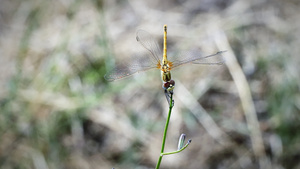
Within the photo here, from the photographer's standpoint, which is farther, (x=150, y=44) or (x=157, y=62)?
(x=150, y=44)

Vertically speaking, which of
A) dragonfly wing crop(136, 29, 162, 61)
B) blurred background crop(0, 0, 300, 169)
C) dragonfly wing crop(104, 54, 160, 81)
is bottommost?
dragonfly wing crop(104, 54, 160, 81)

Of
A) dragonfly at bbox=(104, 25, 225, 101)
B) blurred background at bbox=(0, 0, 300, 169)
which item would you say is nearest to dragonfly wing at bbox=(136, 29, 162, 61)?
dragonfly at bbox=(104, 25, 225, 101)

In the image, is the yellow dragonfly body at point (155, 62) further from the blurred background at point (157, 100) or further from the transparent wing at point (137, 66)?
the blurred background at point (157, 100)

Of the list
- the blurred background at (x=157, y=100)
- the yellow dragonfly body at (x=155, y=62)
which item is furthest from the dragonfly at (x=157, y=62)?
the blurred background at (x=157, y=100)

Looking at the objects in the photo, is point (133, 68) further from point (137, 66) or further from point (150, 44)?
point (150, 44)

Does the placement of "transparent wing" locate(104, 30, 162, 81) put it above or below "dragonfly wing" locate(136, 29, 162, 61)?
below

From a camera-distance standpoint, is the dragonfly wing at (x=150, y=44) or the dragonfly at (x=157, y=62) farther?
the dragonfly wing at (x=150, y=44)

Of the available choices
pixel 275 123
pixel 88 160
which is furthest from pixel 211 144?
pixel 88 160

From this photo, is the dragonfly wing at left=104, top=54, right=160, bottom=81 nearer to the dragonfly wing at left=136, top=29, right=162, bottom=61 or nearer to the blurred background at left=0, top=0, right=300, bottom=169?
the dragonfly wing at left=136, top=29, right=162, bottom=61

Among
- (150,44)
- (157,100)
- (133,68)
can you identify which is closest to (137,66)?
(133,68)
